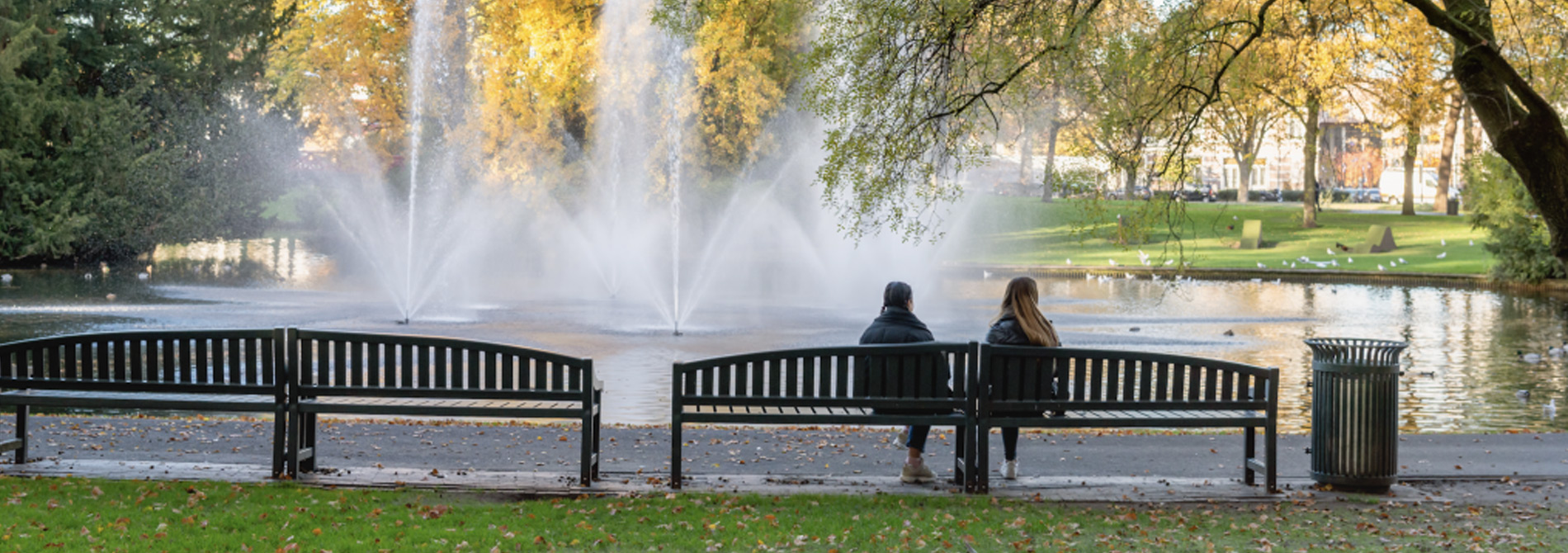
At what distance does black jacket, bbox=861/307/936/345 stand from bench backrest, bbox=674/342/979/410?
0.41 meters

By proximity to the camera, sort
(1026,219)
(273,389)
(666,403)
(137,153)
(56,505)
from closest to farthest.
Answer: (56,505)
(273,389)
(666,403)
(137,153)
(1026,219)

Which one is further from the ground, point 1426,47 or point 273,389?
point 1426,47

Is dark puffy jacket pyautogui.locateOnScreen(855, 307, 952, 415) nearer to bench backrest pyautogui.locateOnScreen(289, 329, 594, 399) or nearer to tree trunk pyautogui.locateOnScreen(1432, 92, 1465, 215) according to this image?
bench backrest pyautogui.locateOnScreen(289, 329, 594, 399)

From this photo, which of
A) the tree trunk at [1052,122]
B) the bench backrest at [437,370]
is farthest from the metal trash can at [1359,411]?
the tree trunk at [1052,122]

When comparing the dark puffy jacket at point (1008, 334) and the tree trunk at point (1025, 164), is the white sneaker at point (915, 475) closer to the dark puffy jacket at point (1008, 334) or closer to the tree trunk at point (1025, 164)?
the dark puffy jacket at point (1008, 334)

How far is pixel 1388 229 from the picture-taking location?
40.9m

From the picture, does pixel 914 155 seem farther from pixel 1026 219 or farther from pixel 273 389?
pixel 1026 219

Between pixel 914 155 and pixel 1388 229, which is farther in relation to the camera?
pixel 1388 229

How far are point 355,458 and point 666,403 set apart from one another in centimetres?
428

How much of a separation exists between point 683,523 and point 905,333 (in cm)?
191

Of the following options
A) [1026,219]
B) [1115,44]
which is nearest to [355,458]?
[1115,44]

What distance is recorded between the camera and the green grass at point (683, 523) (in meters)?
5.23

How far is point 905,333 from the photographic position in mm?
6961

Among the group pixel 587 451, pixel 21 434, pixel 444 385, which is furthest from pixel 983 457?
pixel 21 434
